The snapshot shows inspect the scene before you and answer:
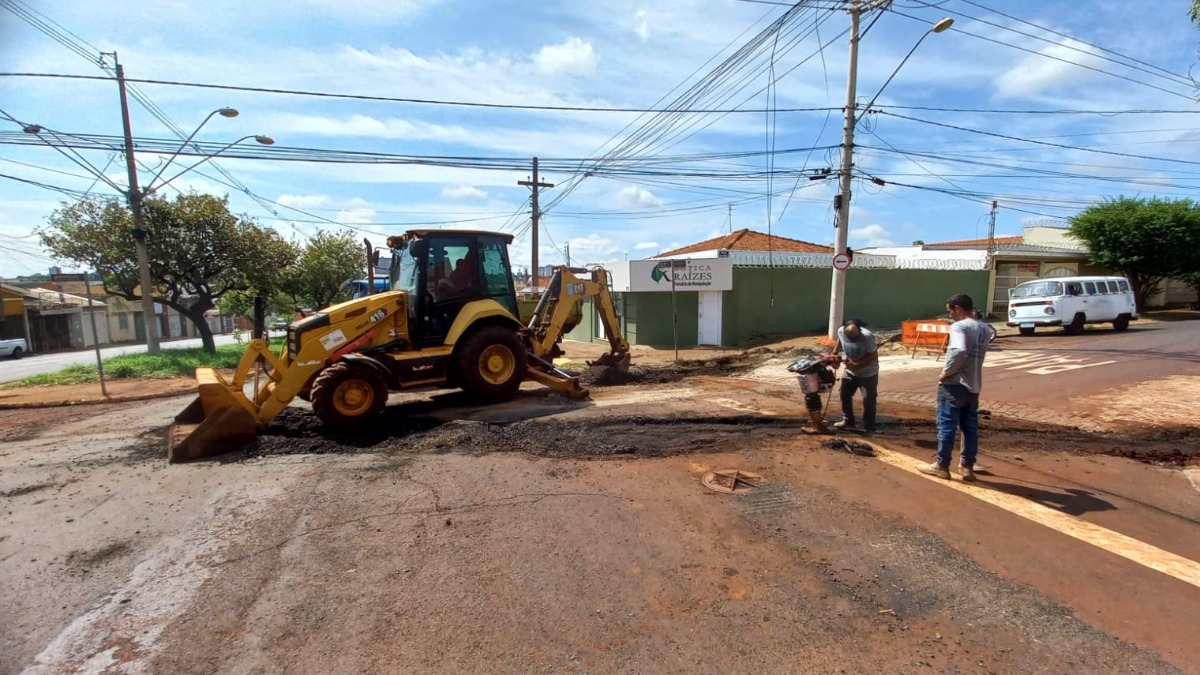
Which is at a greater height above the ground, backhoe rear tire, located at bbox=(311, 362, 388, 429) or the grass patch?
backhoe rear tire, located at bbox=(311, 362, 388, 429)

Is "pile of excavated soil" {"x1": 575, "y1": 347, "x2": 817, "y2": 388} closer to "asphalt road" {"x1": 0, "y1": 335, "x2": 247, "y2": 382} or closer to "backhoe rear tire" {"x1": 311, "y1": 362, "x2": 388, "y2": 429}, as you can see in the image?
"backhoe rear tire" {"x1": 311, "y1": 362, "x2": 388, "y2": 429}

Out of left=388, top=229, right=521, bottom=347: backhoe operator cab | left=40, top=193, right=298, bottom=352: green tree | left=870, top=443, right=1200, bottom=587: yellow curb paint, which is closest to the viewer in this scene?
left=870, top=443, right=1200, bottom=587: yellow curb paint

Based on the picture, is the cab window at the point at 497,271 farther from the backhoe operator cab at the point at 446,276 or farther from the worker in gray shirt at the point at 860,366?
the worker in gray shirt at the point at 860,366

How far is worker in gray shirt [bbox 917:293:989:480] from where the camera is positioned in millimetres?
5156

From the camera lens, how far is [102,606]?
11.1 feet

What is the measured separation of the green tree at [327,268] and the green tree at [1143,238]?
3492cm

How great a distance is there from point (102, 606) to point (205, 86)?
1243 cm

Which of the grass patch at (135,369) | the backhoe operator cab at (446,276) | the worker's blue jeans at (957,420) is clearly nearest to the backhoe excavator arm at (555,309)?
the backhoe operator cab at (446,276)

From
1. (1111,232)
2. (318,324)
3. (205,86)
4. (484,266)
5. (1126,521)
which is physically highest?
(205,86)

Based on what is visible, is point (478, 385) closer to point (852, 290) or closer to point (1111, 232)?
point (852, 290)

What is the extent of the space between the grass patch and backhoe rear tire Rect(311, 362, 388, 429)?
10.2 meters

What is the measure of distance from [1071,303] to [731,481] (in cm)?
1839

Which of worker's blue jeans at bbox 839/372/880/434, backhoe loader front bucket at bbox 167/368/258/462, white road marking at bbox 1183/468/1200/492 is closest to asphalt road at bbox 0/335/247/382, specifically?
backhoe loader front bucket at bbox 167/368/258/462

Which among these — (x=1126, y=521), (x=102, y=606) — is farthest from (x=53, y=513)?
(x=1126, y=521)
